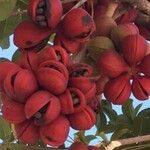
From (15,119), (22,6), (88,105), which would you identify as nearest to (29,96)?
(15,119)

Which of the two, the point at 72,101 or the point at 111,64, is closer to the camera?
the point at 72,101

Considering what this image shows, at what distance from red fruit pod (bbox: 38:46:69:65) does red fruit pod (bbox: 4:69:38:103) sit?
0.21 feet

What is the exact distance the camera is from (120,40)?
193cm

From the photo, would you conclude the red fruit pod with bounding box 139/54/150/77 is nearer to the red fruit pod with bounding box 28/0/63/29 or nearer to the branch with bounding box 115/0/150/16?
the branch with bounding box 115/0/150/16

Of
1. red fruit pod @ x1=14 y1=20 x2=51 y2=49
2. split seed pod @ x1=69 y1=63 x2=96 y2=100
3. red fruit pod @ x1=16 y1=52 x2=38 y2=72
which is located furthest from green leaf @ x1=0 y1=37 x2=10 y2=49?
split seed pod @ x1=69 y1=63 x2=96 y2=100

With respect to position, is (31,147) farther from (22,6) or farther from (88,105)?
(22,6)

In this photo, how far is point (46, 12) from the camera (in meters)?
1.81

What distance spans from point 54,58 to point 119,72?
0.84 ft

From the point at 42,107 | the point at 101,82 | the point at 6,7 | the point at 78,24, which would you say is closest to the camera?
the point at 42,107

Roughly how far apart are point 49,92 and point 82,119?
0.43 feet

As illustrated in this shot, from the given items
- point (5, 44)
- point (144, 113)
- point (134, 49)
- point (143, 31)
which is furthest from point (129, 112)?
point (134, 49)

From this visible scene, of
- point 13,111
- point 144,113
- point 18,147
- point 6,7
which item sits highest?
point 6,7

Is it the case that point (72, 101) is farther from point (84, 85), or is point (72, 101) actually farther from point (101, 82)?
point (101, 82)

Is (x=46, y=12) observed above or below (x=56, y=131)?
above
